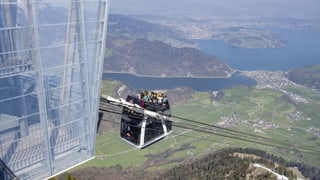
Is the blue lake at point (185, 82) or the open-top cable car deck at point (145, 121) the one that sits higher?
the open-top cable car deck at point (145, 121)

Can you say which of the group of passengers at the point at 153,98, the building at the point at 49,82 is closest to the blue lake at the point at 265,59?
the group of passengers at the point at 153,98

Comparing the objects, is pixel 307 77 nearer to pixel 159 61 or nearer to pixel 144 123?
pixel 159 61

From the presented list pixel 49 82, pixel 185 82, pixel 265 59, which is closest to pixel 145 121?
pixel 49 82

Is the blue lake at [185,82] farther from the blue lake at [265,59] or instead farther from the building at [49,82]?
the building at [49,82]

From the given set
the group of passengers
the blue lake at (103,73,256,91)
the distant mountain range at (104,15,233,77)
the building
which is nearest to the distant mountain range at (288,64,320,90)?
the blue lake at (103,73,256,91)

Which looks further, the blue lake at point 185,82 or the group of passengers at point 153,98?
the blue lake at point 185,82

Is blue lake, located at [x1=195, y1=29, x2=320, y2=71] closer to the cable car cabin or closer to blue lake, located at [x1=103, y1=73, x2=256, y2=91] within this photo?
blue lake, located at [x1=103, y1=73, x2=256, y2=91]
